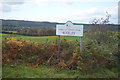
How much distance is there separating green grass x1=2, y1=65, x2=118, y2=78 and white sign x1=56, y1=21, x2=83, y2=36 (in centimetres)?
163

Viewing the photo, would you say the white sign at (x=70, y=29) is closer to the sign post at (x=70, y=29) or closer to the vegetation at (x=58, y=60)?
the sign post at (x=70, y=29)

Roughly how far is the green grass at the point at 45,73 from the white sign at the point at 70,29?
1.63 metres

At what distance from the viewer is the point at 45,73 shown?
6.11 metres

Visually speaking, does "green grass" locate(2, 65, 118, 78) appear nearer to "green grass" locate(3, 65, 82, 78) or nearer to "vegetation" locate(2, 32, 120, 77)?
"green grass" locate(3, 65, 82, 78)

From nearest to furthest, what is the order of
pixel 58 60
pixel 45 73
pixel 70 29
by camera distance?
pixel 45 73
pixel 58 60
pixel 70 29

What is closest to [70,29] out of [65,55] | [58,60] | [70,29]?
[70,29]

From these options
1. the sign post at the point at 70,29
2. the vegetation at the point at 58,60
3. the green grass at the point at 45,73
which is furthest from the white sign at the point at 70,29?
the green grass at the point at 45,73

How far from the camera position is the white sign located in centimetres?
720

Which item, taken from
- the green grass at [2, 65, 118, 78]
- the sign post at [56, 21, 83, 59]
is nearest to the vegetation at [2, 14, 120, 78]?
the green grass at [2, 65, 118, 78]

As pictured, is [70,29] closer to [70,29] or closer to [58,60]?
[70,29]

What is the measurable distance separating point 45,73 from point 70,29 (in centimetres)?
223

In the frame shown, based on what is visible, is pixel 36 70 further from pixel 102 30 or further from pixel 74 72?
pixel 102 30

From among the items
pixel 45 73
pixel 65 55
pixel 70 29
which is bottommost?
pixel 45 73

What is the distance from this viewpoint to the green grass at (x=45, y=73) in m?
5.81
